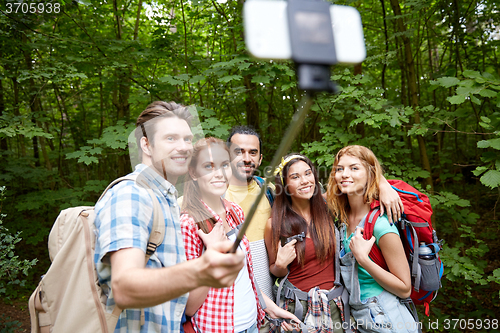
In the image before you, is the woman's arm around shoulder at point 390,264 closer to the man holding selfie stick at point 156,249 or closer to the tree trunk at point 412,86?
the man holding selfie stick at point 156,249

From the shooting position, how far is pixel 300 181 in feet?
7.36

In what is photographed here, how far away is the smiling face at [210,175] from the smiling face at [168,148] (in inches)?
17.9

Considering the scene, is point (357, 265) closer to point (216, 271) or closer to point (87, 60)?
point (216, 271)

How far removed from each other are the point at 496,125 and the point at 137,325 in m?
3.59

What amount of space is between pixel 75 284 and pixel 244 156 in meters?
1.77

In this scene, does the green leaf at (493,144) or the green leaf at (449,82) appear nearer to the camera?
the green leaf at (493,144)

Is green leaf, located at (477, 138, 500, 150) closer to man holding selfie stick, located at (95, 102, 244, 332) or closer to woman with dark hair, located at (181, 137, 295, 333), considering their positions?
woman with dark hair, located at (181, 137, 295, 333)

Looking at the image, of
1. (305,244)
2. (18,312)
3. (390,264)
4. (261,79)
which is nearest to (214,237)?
(305,244)

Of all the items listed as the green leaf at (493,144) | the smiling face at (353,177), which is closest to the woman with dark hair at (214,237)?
the smiling face at (353,177)

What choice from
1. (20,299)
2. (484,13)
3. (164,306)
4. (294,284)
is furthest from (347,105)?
(20,299)

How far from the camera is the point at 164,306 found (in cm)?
122

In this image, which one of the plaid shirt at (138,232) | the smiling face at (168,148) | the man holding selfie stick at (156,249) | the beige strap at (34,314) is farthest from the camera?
the smiling face at (168,148)

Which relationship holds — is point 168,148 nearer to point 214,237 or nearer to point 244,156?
point 214,237

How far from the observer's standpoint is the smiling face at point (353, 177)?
215 cm
